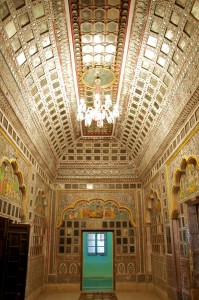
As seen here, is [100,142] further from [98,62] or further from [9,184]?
[9,184]

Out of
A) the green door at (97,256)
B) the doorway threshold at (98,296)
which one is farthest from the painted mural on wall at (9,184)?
the green door at (97,256)

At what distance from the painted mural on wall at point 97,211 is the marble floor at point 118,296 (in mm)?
3445

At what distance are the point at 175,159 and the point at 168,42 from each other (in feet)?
12.5

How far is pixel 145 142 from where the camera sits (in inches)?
473

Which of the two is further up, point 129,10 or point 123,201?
point 129,10

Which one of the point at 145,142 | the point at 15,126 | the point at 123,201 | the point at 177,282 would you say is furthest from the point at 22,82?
the point at 123,201

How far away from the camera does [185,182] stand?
8.45 metres

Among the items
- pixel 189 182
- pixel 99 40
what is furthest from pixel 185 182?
pixel 99 40

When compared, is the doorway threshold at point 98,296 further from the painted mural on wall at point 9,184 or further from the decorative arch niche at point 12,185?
the painted mural on wall at point 9,184

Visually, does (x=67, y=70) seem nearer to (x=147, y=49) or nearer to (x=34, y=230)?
(x=147, y=49)

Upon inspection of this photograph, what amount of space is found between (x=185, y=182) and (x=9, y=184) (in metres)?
5.31

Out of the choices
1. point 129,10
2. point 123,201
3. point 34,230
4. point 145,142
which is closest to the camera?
point 129,10

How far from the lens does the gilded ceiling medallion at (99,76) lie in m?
9.08

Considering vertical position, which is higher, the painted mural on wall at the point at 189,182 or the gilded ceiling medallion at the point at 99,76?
the gilded ceiling medallion at the point at 99,76
